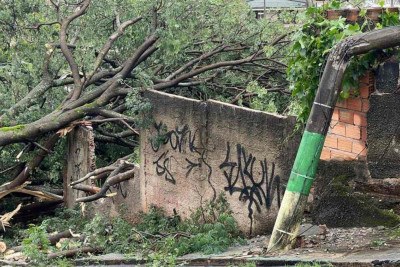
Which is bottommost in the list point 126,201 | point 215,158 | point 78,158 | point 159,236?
point 159,236

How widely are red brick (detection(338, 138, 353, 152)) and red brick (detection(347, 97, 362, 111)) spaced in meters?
0.34

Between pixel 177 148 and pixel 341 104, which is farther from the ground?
pixel 341 104

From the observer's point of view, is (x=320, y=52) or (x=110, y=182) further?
(x=110, y=182)

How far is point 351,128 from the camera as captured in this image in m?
7.22

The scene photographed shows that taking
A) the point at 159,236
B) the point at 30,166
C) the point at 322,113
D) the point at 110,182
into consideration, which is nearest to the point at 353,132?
the point at 322,113

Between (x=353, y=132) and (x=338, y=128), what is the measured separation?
0.70 feet

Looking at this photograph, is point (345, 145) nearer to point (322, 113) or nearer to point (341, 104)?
point (341, 104)

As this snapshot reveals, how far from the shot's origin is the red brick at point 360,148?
712 cm

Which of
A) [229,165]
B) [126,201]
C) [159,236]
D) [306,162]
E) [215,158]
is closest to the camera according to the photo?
[306,162]

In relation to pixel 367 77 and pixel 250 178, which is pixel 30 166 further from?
pixel 367 77

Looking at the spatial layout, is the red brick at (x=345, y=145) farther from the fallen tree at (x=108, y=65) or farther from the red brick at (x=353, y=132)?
the fallen tree at (x=108, y=65)

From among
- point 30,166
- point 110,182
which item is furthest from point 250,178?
point 30,166

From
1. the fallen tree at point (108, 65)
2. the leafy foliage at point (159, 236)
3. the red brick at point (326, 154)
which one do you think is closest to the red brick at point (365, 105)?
the red brick at point (326, 154)

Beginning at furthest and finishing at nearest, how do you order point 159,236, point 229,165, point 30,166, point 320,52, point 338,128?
point 30,166, point 229,165, point 159,236, point 338,128, point 320,52
